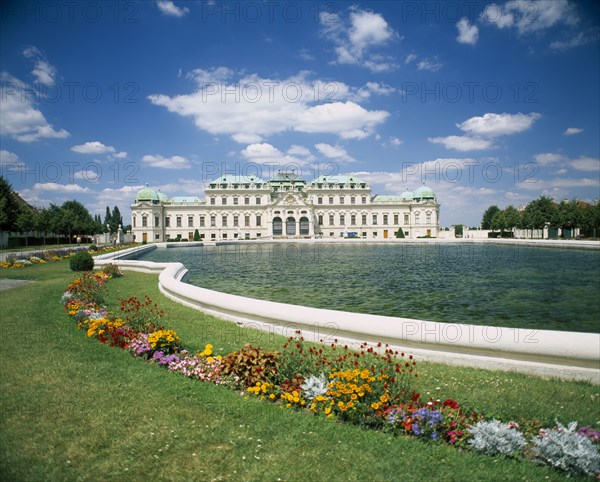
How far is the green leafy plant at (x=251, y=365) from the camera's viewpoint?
19.0 ft

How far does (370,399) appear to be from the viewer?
4930 mm

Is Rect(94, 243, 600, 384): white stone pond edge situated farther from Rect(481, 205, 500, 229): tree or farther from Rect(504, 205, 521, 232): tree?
Rect(481, 205, 500, 229): tree

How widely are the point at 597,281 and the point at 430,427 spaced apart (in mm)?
18651

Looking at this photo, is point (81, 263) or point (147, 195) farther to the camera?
point (147, 195)

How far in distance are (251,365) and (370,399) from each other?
195 centimetres

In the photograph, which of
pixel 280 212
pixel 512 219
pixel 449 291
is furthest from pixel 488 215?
pixel 449 291

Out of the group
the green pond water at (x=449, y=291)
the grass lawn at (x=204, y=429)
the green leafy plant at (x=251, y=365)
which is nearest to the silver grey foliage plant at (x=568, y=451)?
the grass lawn at (x=204, y=429)

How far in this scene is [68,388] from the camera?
5.84m

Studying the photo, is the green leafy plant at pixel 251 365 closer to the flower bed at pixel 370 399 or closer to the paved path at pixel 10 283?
the flower bed at pixel 370 399

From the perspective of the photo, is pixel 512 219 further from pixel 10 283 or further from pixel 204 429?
pixel 204 429

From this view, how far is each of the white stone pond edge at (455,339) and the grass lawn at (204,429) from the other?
28cm

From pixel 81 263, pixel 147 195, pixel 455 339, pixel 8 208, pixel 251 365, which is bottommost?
pixel 251 365

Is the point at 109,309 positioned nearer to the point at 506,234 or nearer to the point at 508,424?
the point at 508,424

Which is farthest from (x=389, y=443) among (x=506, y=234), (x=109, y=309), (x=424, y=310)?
(x=506, y=234)
